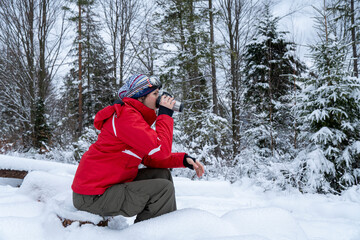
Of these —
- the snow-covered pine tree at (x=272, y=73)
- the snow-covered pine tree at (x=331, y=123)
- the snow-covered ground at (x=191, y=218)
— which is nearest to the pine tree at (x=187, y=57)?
the snow-covered pine tree at (x=272, y=73)

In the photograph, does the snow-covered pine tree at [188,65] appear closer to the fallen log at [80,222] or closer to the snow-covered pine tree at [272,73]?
the snow-covered pine tree at [272,73]

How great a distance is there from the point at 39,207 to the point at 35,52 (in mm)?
12502

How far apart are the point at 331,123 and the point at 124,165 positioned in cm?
451

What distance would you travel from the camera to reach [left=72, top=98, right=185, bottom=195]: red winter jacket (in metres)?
1.64

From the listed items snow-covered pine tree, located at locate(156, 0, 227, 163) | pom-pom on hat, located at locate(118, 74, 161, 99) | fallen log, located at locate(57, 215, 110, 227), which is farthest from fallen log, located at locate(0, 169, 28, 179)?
snow-covered pine tree, located at locate(156, 0, 227, 163)

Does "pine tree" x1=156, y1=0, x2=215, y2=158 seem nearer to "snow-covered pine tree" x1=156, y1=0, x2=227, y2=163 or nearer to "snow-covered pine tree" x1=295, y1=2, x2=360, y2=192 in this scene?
"snow-covered pine tree" x1=156, y1=0, x2=227, y2=163

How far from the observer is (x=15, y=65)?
1209 cm

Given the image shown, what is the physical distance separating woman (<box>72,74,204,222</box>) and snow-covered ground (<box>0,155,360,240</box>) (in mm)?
139

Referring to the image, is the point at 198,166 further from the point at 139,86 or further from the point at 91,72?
the point at 91,72

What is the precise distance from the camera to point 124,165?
1.76m

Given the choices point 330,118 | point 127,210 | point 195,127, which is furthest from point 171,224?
point 195,127

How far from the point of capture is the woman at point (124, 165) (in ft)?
5.43

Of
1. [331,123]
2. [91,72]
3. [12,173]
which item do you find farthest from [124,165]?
[91,72]

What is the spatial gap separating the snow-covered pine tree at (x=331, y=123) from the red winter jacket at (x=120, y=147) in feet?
11.4
